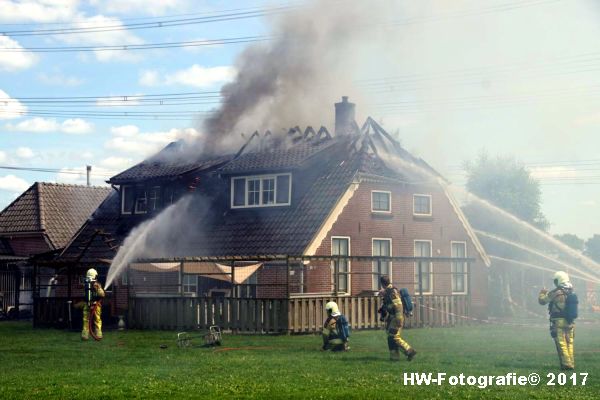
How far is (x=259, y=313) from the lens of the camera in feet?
100

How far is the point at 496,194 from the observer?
276ft

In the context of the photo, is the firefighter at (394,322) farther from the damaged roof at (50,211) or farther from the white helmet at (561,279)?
the damaged roof at (50,211)

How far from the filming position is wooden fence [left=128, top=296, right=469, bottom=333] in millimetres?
30312

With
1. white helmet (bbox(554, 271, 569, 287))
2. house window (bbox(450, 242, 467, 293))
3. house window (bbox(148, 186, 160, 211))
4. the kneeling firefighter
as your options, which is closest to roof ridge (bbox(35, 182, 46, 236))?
house window (bbox(148, 186, 160, 211))

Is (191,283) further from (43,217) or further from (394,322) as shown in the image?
(394,322)

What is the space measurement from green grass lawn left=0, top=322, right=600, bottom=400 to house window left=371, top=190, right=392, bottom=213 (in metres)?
11.7

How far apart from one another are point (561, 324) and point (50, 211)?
147ft

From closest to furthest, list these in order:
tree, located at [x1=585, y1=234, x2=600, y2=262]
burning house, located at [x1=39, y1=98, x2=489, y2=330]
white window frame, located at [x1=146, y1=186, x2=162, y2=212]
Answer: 1. burning house, located at [x1=39, y1=98, x2=489, y2=330]
2. white window frame, located at [x1=146, y1=186, x2=162, y2=212]
3. tree, located at [x1=585, y1=234, x2=600, y2=262]

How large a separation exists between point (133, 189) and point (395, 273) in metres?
14.8

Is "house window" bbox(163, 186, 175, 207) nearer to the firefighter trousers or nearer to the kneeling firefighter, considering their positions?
the firefighter trousers

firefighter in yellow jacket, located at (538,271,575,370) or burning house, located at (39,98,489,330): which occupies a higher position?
burning house, located at (39,98,489,330)

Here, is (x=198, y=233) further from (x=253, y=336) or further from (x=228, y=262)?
(x=253, y=336)

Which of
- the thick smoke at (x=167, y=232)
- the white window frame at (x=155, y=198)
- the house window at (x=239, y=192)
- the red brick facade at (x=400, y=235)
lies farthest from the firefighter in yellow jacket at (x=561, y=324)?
the white window frame at (x=155, y=198)

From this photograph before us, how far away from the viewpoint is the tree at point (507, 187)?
276 ft
